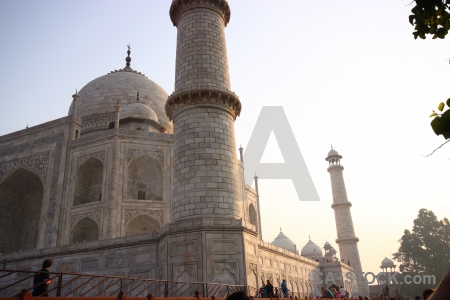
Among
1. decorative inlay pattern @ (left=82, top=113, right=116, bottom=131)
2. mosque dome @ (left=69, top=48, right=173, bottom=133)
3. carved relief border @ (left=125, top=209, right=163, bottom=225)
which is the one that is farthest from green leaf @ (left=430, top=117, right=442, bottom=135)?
decorative inlay pattern @ (left=82, top=113, right=116, bottom=131)

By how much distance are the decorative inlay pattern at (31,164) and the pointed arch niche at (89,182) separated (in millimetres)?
1916

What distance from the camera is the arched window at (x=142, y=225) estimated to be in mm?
20473

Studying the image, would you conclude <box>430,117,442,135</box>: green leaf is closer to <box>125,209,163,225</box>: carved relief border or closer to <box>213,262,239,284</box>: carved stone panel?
<box>213,262,239,284</box>: carved stone panel

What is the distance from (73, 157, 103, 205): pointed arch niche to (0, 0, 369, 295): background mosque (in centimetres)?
6

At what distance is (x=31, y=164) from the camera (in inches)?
879

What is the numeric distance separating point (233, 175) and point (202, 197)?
3.85 ft

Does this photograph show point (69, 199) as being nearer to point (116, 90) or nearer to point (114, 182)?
point (114, 182)

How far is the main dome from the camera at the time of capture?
28875 millimetres

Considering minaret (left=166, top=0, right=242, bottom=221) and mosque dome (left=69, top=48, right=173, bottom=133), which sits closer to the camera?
minaret (left=166, top=0, right=242, bottom=221)

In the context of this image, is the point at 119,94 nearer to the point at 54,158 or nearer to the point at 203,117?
the point at 54,158

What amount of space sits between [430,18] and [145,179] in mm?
20732

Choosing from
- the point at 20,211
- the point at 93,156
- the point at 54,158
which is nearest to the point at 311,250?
the point at 93,156

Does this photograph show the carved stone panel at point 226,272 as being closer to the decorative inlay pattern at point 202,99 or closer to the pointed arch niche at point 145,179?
the decorative inlay pattern at point 202,99

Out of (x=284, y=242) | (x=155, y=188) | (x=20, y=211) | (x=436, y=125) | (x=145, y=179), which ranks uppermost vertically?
(x=145, y=179)
